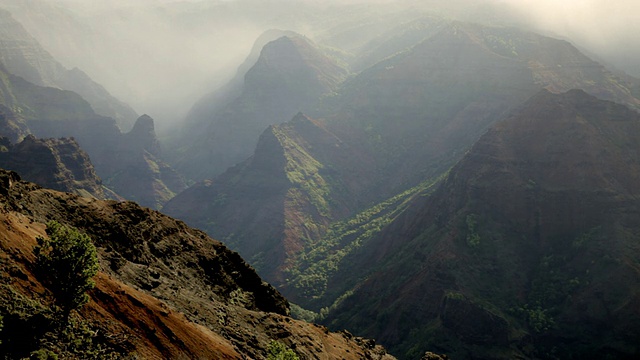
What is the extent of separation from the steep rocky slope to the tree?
303cm

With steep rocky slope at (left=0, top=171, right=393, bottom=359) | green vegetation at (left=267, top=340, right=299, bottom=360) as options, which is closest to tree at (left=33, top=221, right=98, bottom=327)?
steep rocky slope at (left=0, top=171, right=393, bottom=359)

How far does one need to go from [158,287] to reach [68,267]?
2426cm

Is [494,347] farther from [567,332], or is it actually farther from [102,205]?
[102,205]

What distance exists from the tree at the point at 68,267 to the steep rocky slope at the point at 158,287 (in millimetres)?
3030

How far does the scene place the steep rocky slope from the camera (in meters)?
56.6

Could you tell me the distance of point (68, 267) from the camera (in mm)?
50938

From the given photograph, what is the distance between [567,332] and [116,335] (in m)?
149

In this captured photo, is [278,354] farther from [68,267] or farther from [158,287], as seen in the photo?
[68,267]

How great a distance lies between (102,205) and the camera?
85.3 metres

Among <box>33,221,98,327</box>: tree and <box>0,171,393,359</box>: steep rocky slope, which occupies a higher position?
<box>33,221,98,327</box>: tree

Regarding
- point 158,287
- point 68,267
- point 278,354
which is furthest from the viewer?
point 158,287

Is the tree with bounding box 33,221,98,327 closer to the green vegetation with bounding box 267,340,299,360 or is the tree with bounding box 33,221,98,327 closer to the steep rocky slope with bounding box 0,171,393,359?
the steep rocky slope with bounding box 0,171,393,359

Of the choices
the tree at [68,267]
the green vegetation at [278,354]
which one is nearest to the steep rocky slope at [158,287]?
the tree at [68,267]

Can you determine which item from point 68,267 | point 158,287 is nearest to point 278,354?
point 158,287
